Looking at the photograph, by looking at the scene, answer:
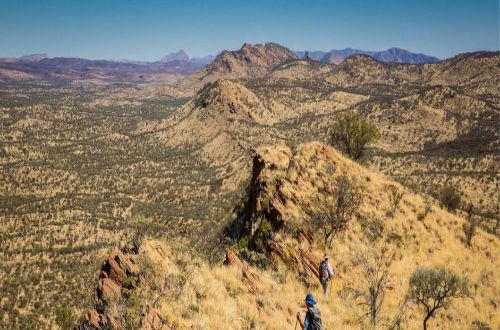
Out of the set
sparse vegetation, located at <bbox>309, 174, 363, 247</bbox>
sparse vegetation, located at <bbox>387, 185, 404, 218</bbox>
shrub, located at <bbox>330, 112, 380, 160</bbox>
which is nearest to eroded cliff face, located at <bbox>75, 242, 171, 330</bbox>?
sparse vegetation, located at <bbox>309, 174, 363, 247</bbox>

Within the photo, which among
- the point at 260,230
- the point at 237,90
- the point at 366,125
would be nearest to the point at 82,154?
the point at 237,90

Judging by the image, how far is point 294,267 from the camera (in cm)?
1582

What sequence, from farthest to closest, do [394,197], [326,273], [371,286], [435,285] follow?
[394,197] → [326,273] → [435,285] → [371,286]

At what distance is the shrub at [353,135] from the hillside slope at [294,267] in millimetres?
10047

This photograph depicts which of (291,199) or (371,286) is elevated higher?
(291,199)

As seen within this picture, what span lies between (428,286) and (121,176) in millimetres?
95458

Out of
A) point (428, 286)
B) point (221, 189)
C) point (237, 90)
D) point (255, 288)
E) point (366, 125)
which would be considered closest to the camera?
point (255, 288)

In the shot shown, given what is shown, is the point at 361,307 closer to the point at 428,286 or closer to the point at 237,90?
the point at 428,286

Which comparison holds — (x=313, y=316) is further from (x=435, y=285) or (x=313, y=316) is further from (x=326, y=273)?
(x=435, y=285)

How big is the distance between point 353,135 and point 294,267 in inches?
827

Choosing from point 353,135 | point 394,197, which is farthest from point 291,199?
point 353,135

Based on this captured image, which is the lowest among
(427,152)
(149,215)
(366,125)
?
(149,215)

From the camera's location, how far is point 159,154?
12244cm

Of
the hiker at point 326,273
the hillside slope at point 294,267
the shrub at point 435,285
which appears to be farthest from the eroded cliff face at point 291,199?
the shrub at point 435,285
